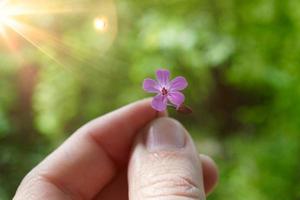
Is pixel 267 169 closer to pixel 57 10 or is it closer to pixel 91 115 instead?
pixel 91 115

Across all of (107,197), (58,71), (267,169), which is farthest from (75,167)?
(267,169)

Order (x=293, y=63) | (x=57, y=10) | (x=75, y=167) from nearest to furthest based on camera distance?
(x=75, y=167), (x=57, y=10), (x=293, y=63)

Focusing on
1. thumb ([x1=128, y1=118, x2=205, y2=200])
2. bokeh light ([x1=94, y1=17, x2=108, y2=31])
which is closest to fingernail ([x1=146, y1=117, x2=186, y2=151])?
thumb ([x1=128, y1=118, x2=205, y2=200])

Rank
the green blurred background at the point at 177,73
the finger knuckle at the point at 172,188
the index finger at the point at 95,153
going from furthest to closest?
the green blurred background at the point at 177,73
the index finger at the point at 95,153
the finger knuckle at the point at 172,188

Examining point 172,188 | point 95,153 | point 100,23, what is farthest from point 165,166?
point 100,23

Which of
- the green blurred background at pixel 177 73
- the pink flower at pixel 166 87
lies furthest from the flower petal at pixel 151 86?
the green blurred background at pixel 177 73

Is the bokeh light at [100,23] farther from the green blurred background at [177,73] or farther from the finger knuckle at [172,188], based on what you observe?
the finger knuckle at [172,188]
